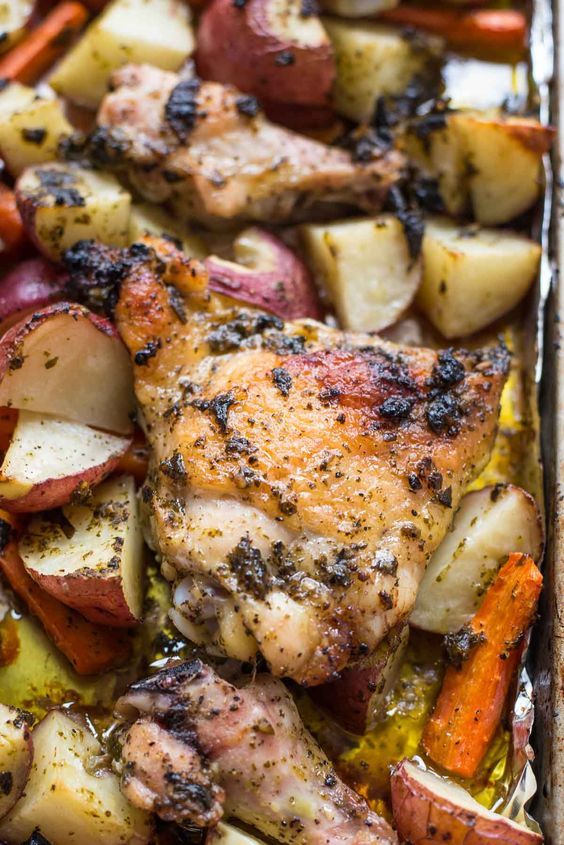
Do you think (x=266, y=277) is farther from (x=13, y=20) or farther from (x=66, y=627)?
(x=13, y=20)

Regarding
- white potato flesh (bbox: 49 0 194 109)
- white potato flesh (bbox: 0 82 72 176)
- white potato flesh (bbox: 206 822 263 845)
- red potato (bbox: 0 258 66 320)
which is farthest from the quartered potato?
white potato flesh (bbox: 206 822 263 845)

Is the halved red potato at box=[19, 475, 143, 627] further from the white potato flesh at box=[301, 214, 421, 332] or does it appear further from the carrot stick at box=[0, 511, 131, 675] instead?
the white potato flesh at box=[301, 214, 421, 332]

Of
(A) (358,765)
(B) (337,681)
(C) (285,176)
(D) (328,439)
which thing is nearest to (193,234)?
(C) (285,176)

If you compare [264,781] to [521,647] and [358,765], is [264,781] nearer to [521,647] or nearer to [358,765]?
[358,765]

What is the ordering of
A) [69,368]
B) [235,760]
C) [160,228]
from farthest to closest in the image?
[160,228]
[69,368]
[235,760]

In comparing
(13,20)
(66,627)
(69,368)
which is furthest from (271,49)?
(66,627)
